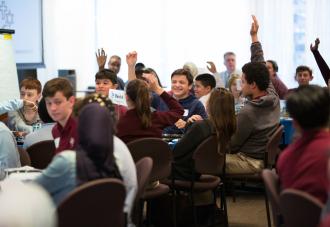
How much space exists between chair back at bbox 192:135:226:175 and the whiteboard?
5.98 ft

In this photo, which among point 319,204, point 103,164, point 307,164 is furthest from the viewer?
point 103,164

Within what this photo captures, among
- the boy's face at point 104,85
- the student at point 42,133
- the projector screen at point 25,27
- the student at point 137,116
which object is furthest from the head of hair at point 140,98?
the projector screen at point 25,27

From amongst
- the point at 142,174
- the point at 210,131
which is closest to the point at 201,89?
the point at 210,131

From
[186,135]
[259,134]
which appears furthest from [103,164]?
[259,134]

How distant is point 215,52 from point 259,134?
445 centimetres

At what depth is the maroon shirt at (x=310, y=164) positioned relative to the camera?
2.29 metres

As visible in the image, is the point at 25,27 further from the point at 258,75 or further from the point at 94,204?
the point at 94,204

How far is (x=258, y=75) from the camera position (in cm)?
445

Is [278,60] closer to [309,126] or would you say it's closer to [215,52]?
[215,52]

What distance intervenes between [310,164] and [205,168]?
177 cm

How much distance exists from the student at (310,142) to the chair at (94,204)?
2.48 ft

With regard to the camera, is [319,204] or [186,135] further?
[186,135]

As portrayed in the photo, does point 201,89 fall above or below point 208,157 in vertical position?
above

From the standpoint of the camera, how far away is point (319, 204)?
7.15ft
